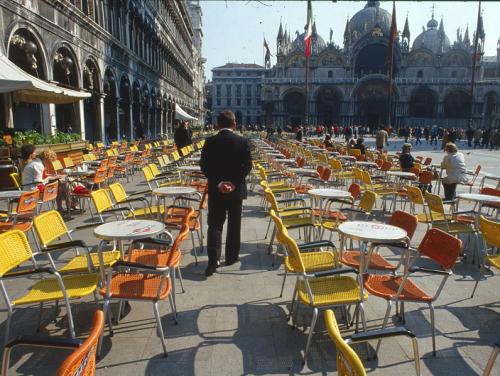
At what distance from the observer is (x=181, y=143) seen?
15562 millimetres

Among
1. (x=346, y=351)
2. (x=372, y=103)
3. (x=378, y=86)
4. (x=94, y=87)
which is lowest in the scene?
(x=346, y=351)

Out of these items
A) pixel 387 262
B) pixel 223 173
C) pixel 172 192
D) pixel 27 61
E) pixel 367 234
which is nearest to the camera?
pixel 367 234

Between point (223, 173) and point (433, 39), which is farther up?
point (433, 39)

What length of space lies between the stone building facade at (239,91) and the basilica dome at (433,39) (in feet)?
116

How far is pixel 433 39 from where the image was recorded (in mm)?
82688

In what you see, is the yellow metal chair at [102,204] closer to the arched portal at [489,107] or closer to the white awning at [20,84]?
the white awning at [20,84]

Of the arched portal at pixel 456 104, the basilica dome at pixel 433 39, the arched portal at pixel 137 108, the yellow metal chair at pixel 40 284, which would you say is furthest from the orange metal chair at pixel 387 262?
the basilica dome at pixel 433 39

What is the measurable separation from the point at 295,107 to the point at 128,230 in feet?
247

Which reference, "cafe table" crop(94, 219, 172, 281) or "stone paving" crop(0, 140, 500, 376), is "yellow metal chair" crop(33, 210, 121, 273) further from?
"stone paving" crop(0, 140, 500, 376)

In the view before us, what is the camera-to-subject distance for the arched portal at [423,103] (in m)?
71.8

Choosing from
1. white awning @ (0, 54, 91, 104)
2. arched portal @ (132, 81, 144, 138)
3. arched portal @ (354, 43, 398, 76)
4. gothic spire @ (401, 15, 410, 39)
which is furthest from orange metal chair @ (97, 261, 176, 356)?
gothic spire @ (401, 15, 410, 39)

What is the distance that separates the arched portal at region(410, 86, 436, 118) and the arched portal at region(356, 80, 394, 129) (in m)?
5.06

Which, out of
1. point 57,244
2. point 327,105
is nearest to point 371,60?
point 327,105

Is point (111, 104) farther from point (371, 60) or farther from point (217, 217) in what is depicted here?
point (371, 60)
